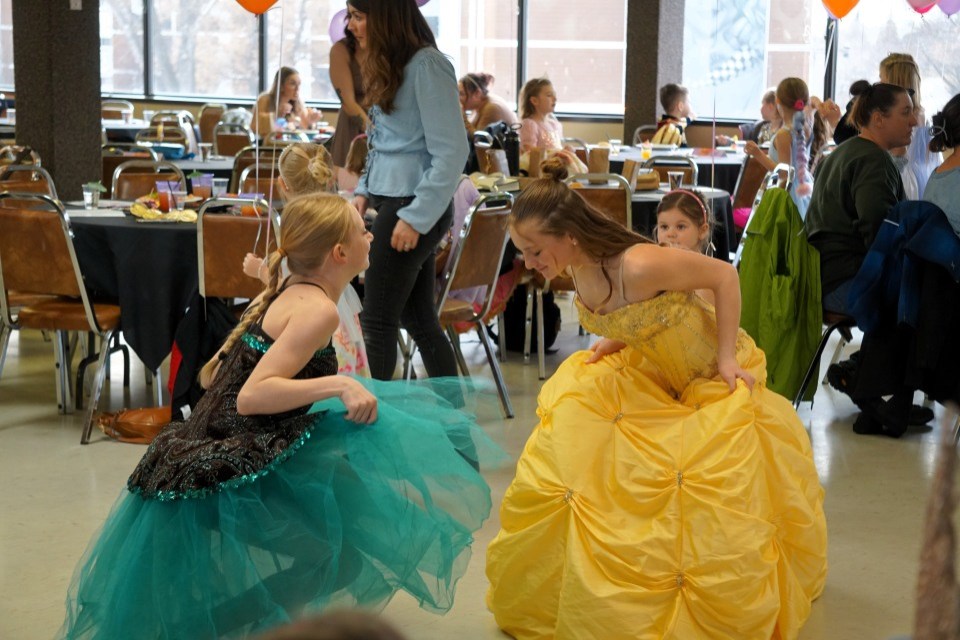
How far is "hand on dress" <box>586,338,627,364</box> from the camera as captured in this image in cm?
278

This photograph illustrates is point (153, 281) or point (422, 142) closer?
point (422, 142)

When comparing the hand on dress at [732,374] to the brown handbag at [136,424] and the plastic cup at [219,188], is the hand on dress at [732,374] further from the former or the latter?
the plastic cup at [219,188]

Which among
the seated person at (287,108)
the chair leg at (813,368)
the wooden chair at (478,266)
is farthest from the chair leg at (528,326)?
the seated person at (287,108)

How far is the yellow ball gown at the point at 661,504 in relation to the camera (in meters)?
2.41

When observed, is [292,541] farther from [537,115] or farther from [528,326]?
[537,115]

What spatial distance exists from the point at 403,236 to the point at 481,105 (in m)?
4.78

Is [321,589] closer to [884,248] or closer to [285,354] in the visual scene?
[285,354]

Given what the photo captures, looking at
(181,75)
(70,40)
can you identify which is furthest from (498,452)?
(181,75)

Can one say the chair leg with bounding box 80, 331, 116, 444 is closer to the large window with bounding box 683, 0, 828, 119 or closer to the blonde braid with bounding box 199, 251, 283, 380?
the blonde braid with bounding box 199, 251, 283, 380

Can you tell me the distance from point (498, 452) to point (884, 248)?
2.12 m

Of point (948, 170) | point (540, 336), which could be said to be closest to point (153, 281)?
point (540, 336)

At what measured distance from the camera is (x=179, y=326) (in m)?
3.97

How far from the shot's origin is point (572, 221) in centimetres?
255

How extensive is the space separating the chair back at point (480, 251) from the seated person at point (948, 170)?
4.64 feet
